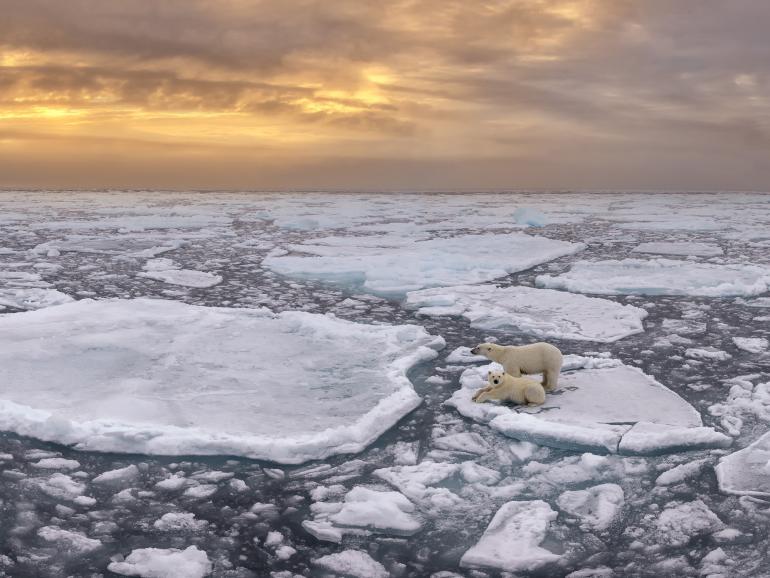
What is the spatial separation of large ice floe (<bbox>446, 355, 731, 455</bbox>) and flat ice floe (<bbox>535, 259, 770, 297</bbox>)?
3.69 meters

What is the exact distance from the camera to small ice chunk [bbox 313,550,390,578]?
2.64 metres

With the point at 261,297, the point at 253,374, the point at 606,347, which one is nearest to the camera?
the point at 253,374

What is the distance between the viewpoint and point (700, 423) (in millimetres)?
4055

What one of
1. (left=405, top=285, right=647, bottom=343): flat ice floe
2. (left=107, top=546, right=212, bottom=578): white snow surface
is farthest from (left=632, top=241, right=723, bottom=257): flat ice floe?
(left=107, top=546, right=212, bottom=578): white snow surface

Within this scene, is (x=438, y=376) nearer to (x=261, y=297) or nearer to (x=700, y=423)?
(x=700, y=423)

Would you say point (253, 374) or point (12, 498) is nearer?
point (12, 498)

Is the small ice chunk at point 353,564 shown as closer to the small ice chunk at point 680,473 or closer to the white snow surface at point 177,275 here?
the small ice chunk at point 680,473

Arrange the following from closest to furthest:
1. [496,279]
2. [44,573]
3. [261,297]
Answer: [44,573] < [261,297] < [496,279]

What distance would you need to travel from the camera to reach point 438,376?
5.05 m

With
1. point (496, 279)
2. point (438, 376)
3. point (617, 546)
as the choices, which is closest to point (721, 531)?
point (617, 546)

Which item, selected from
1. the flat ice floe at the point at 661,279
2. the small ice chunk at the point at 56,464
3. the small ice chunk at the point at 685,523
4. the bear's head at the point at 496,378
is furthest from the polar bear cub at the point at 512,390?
the flat ice floe at the point at 661,279

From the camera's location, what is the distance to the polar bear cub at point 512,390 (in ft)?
14.1

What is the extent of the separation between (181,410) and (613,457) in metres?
2.52

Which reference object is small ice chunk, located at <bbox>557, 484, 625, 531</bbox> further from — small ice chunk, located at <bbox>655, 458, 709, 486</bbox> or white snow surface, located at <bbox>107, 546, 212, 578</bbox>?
white snow surface, located at <bbox>107, 546, 212, 578</bbox>
